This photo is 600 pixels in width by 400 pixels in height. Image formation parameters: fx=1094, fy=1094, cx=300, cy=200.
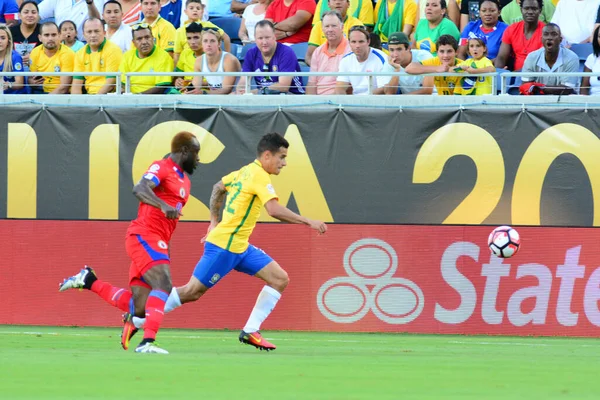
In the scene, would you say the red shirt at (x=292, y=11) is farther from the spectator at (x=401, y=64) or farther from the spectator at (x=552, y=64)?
the spectator at (x=552, y=64)

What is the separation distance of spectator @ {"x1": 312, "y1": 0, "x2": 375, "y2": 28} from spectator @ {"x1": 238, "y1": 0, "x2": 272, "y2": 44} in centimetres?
98

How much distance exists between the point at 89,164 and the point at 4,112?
150 centimetres

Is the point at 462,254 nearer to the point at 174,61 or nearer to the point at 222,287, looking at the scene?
the point at 222,287

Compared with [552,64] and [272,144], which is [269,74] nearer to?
[552,64]

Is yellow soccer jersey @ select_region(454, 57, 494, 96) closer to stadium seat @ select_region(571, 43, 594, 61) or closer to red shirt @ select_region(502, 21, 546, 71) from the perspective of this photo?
red shirt @ select_region(502, 21, 546, 71)

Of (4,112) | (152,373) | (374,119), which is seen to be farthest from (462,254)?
(152,373)

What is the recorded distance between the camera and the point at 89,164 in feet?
52.7

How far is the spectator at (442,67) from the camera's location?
1529cm

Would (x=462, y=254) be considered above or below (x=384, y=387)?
below

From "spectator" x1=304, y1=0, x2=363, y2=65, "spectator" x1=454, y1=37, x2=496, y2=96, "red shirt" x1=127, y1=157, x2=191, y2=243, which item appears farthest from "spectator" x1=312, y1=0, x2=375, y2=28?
"red shirt" x1=127, y1=157, x2=191, y2=243

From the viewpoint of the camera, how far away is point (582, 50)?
16.3 m

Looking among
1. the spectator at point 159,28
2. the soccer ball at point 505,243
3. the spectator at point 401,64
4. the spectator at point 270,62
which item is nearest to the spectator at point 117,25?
the spectator at point 159,28

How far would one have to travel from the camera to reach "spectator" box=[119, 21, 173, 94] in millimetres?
16547

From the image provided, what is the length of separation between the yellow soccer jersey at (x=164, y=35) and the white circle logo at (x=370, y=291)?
474 cm
